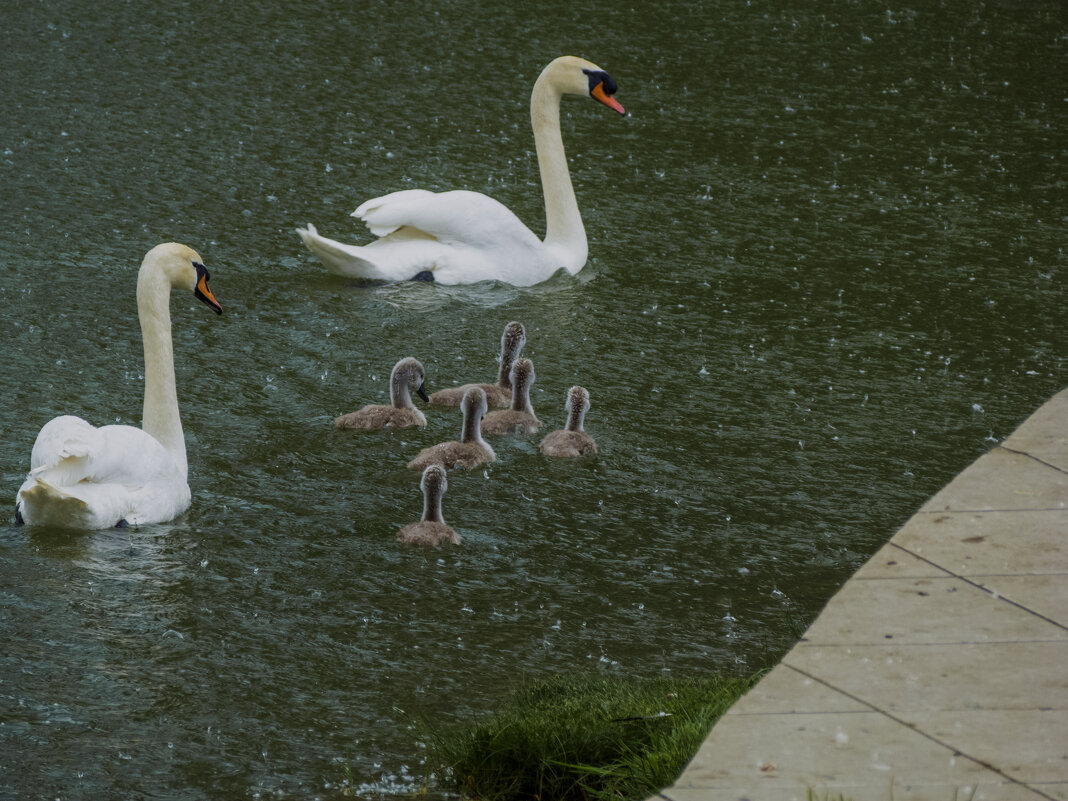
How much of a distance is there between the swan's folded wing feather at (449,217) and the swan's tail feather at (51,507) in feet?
12.6

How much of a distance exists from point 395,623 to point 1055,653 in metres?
2.78

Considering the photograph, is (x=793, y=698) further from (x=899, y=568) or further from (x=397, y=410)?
(x=397, y=410)

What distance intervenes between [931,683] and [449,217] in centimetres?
659

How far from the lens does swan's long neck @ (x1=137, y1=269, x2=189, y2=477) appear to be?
23.2 ft

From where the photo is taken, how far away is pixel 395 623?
605cm

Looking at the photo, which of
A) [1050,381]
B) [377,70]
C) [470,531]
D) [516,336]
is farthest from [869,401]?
[377,70]

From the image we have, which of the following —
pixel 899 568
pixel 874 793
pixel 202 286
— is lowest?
pixel 874 793

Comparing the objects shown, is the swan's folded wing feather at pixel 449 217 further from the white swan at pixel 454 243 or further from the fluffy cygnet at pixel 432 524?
the fluffy cygnet at pixel 432 524

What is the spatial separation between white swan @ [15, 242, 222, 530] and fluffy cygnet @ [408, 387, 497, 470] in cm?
114

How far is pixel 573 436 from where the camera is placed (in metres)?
7.71

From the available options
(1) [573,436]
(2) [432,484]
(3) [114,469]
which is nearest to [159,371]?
(3) [114,469]

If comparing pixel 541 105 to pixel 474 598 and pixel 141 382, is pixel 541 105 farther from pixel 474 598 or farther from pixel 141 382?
pixel 474 598

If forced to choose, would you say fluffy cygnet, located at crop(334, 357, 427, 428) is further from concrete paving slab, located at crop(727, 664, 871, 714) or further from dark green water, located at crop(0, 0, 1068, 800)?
concrete paving slab, located at crop(727, 664, 871, 714)

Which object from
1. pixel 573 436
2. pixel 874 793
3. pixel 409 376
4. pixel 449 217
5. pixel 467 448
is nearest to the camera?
pixel 874 793
